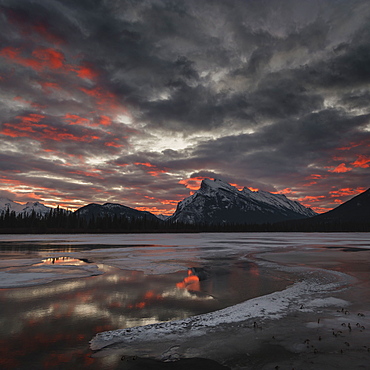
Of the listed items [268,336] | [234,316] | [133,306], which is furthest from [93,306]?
[268,336]

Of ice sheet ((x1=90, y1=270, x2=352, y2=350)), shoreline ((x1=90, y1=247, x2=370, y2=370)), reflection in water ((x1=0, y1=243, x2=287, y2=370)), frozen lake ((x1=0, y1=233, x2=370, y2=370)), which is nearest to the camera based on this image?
shoreline ((x1=90, y1=247, x2=370, y2=370))

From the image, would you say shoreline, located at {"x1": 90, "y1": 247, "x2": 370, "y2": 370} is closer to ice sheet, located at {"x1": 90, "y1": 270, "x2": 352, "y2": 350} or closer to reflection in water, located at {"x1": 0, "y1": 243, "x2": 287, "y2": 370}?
ice sheet, located at {"x1": 90, "y1": 270, "x2": 352, "y2": 350}

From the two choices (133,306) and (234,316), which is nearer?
(234,316)

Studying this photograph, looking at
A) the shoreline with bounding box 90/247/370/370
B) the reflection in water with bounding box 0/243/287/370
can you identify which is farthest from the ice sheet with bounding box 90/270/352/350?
the reflection in water with bounding box 0/243/287/370

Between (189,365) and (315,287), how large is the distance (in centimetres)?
1250

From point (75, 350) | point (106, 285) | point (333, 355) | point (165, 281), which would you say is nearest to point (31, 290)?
point (106, 285)

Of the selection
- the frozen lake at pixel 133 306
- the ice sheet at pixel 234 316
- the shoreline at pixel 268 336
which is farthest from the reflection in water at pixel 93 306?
the shoreline at pixel 268 336

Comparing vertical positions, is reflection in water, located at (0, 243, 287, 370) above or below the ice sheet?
above

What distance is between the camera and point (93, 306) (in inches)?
516

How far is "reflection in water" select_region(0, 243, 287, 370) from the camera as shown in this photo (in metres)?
8.20

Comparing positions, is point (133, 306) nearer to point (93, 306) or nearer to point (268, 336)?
point (93, 306)

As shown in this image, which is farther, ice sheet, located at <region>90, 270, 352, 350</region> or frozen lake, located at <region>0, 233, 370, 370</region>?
ice sheet, located at <region>90, 270, 352, 350</region>

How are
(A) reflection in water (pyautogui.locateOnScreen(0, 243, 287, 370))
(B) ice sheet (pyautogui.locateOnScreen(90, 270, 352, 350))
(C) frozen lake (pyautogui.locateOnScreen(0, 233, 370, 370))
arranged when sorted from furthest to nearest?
(B) ice sheet (pyautogui.locateOnScreen(90, 270, 352, 350))
(C) frozen lake (pyautogui.locateOnScreen(0, 233, 370, 370))
(A) reflection in water (pyautogui.locateOnScreen(0, 243, 287, 370))

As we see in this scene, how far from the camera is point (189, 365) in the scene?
760 cm
